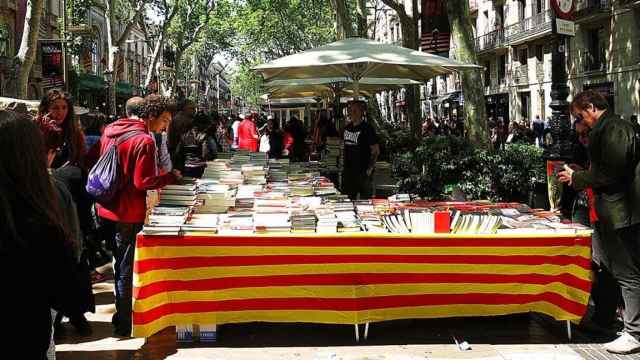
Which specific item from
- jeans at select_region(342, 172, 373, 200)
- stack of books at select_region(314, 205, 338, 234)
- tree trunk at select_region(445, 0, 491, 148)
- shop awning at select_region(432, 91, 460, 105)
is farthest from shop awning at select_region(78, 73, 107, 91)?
stack of books at select_region(314, 205, 338, 234)

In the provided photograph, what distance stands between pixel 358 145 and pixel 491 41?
3541 centimetres

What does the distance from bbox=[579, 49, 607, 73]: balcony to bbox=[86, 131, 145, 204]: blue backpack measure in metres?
29.5

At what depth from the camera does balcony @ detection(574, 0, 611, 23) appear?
29.4 m

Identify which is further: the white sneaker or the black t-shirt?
the black t-shirt

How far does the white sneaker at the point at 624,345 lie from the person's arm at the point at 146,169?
3.42 metres

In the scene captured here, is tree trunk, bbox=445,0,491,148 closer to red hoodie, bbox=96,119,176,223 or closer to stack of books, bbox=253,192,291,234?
stack of books, bbox=253,192,291,234

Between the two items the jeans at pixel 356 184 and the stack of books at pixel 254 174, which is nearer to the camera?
the stack of books at pixel 254 174

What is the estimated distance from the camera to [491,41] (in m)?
41.8

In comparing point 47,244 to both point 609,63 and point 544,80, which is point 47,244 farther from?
point 544,80

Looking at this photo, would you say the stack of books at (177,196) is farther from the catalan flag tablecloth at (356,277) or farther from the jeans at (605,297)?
the jeans at (605,297)

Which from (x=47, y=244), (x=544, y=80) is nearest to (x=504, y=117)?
(x=544, y=80)

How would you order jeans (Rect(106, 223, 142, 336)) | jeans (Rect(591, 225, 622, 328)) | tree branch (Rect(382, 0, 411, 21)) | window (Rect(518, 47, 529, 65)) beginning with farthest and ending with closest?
window (Rect(518, 47, 529, 65))
tree branch (Rect(382, 0, 411, 21))
jeans (Rect(591, 225, 622, 328))
jeans (Rect(106, 223, 142, 336))

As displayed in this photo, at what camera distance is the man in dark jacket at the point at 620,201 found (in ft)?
15.3

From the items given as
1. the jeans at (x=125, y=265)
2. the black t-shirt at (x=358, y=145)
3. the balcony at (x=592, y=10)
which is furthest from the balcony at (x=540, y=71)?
the jeans at (x=125, y=265)
